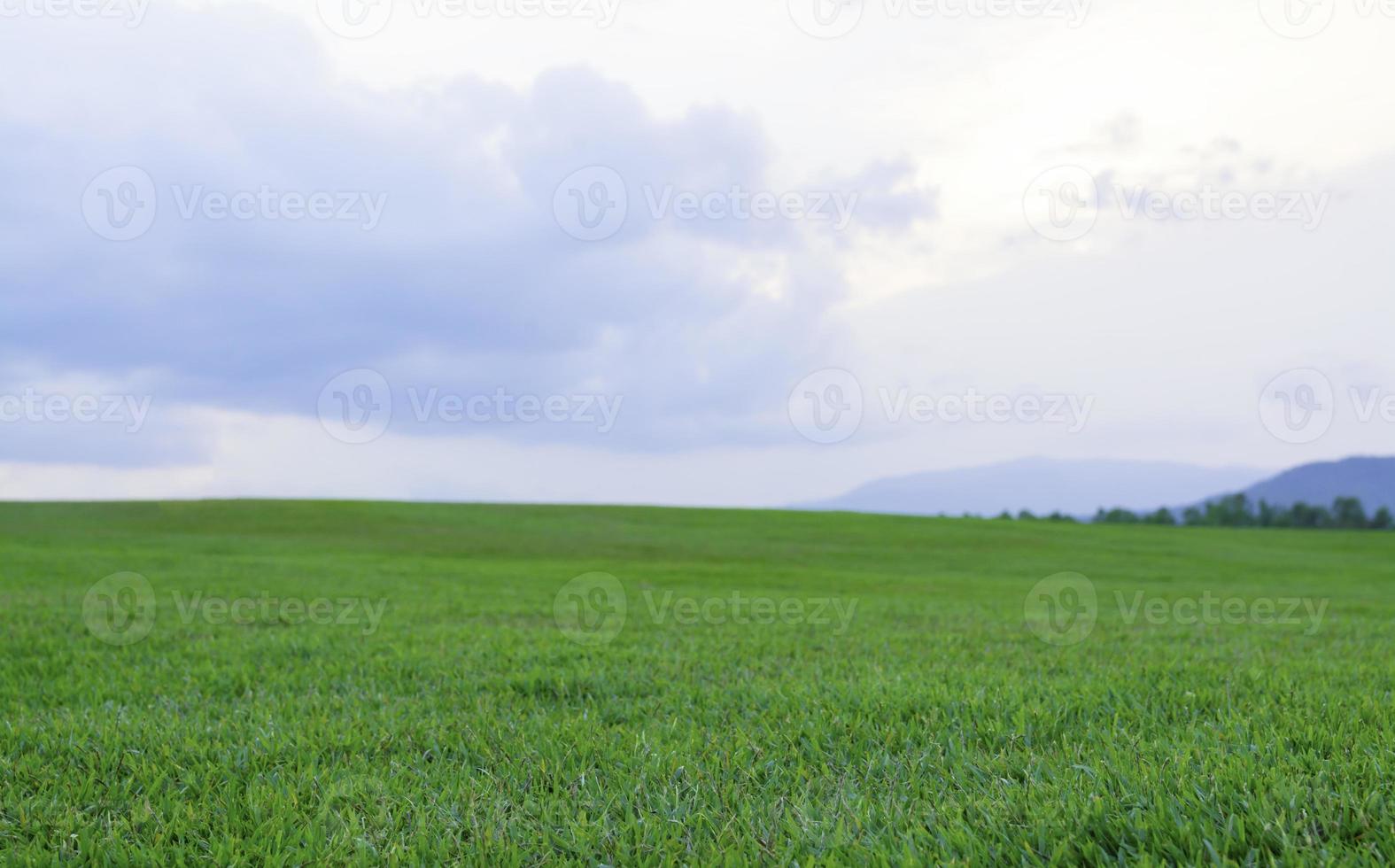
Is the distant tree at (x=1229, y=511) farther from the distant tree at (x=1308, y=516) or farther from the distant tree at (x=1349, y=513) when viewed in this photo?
the distant tree at (x=1349, y=513)

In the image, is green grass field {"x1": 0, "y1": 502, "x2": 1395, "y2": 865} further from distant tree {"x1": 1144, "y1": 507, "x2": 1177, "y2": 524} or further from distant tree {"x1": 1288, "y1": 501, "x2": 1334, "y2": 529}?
distant tree {"x1": 1288, "y1": 501, "x2": 1334, "y2": 529}

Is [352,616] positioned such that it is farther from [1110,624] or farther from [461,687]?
[1110,624]

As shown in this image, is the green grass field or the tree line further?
the tree line

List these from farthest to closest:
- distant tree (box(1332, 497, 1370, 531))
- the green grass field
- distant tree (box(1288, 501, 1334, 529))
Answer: distant tree (box(1288, 501, 1334, 529))
distant tree (box(1332, 497, 1370, 531))
the green grass field

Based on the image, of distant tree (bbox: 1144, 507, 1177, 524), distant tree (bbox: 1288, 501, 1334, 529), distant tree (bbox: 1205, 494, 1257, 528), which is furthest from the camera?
distant tree (bbox: 1205, 494, 1257, 528)

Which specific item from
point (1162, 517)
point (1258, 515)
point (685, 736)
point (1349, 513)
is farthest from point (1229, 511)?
point (685, 736)

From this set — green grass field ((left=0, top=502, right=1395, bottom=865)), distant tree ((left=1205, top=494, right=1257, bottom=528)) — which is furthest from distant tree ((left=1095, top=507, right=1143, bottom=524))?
green grass field ((left=0, top=502, right=1395, bottom=865))

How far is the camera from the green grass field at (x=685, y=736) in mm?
3490

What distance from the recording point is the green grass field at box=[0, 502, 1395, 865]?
3.49 metres

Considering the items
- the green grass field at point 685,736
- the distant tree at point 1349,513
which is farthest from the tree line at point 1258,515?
the green grass field at point 685,736

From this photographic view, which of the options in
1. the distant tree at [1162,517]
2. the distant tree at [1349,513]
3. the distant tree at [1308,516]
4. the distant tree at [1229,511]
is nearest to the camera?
the distant tree at [1162,517]

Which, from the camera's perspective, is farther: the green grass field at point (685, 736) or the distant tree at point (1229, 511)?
the distant tree at point (1229, 511)

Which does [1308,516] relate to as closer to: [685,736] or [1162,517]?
[1162,517]

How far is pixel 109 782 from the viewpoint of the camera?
4.48m
